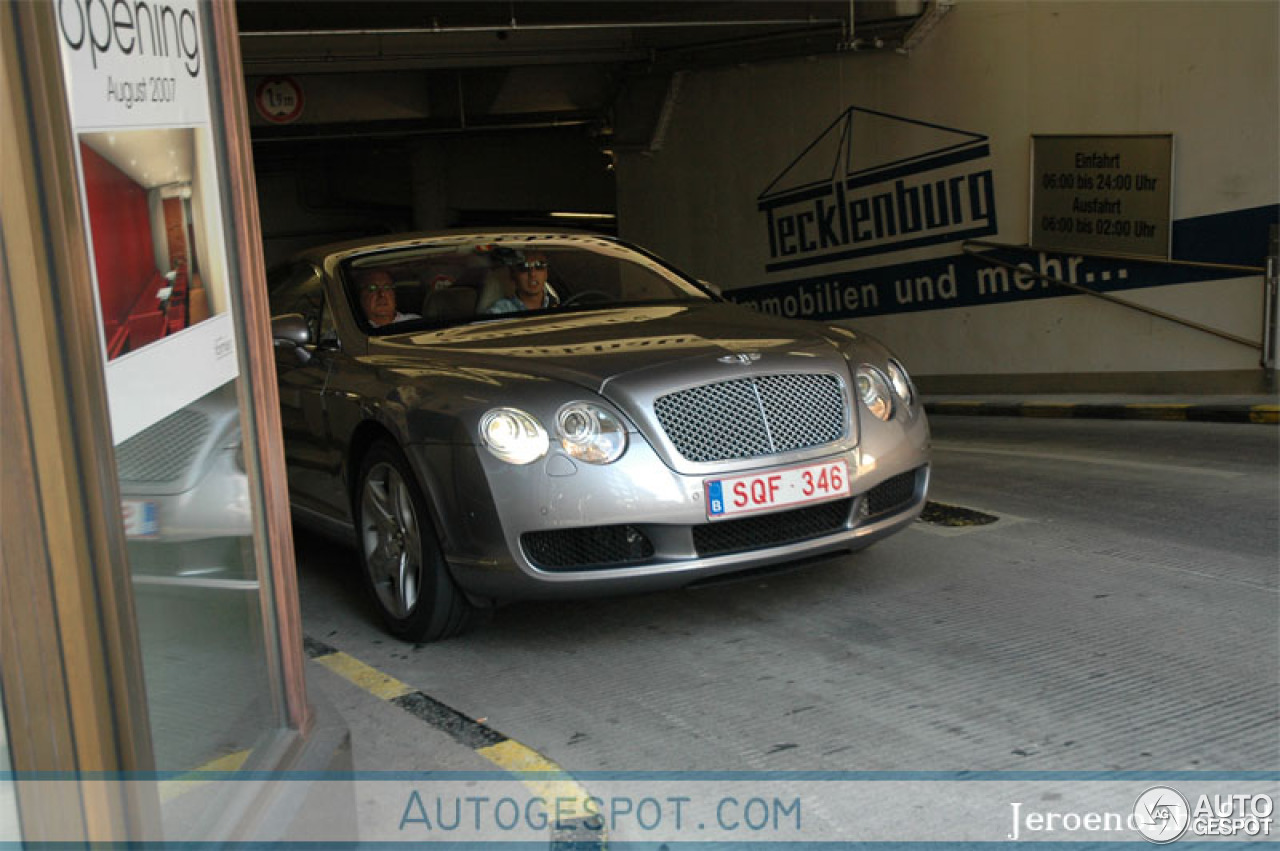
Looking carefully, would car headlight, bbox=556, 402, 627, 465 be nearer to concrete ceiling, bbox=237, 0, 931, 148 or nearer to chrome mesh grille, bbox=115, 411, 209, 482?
chrome mesh grille, bbox=115, 411, 209, 482

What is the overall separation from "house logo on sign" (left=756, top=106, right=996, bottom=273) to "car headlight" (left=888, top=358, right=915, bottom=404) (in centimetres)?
940

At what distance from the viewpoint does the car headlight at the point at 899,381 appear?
15.6ft

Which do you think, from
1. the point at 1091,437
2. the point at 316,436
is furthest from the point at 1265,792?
the point at 1091,437

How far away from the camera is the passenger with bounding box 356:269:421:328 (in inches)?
206

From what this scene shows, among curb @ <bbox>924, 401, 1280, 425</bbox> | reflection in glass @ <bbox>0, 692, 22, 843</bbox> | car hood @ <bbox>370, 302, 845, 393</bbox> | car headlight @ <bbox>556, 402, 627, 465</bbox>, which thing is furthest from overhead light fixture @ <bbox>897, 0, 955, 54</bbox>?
reflection in glass @ <bbox>0, 692, 22, 843</bbox>

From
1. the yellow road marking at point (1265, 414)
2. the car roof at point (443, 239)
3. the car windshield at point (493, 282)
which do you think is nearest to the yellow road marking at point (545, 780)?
the car windshield at point (493, 282)

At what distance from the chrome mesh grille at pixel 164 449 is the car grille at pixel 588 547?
1697 mm

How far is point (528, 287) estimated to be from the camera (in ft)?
18.2

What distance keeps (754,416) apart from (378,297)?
1.83 meters

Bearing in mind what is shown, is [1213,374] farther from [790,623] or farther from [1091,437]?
[790,623]

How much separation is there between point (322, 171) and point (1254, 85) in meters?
22.7

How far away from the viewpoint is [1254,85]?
1112cm

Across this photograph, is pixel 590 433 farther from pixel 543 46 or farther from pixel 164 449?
pixel 543 46

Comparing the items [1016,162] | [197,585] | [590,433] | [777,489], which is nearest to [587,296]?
[590,433]
